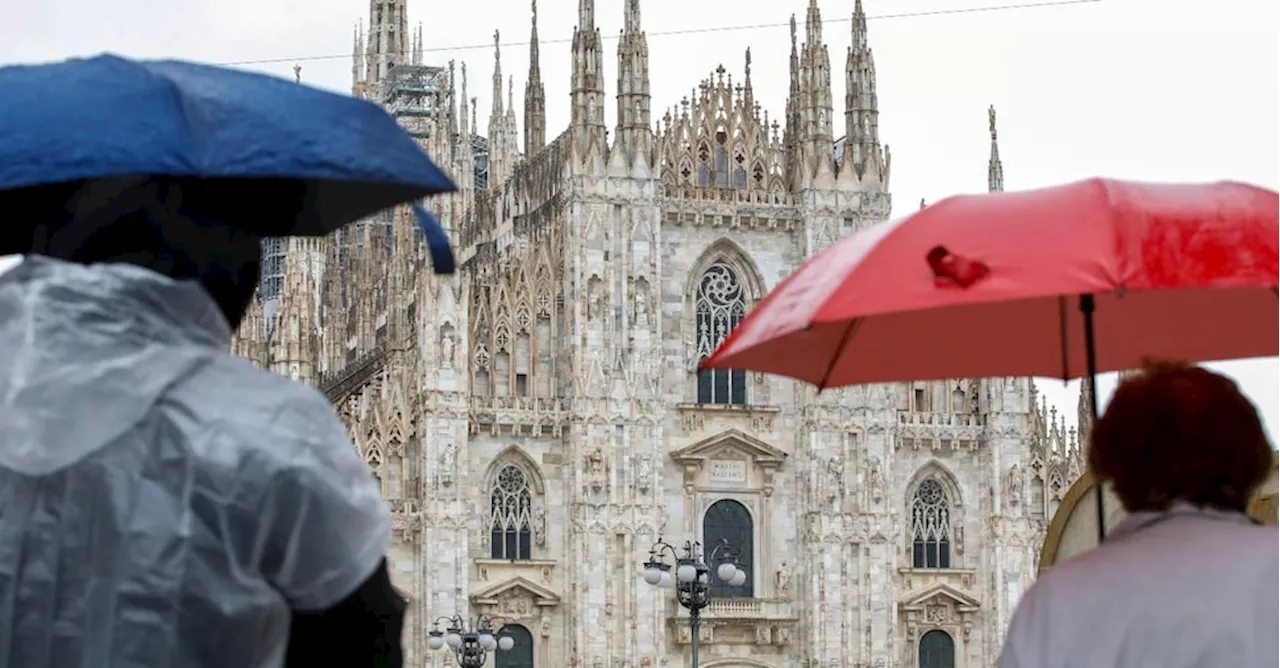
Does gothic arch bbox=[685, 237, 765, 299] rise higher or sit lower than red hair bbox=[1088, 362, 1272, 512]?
higher

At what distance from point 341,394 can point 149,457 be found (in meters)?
48.4

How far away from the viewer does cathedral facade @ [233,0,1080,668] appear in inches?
1726

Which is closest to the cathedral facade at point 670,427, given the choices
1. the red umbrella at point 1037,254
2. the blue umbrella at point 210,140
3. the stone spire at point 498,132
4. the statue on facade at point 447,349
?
the statue on facade at point 447,349

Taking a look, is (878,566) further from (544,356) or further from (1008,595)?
(544,356)

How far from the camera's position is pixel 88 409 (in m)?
4.51

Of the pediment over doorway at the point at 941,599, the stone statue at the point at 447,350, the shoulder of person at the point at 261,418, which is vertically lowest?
the shoulder of person at the point at 261,418

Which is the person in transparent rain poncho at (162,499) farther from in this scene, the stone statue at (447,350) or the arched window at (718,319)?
the arched window at (718,319)

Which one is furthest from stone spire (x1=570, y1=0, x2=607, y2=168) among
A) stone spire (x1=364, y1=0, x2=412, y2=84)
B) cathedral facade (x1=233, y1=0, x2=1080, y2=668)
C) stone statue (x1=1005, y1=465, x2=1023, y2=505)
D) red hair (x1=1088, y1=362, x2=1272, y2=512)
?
red hair (x1=1088, y1=362, x2=1272, y2=512)

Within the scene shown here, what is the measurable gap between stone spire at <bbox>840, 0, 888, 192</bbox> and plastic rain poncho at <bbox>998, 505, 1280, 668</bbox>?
40.9m

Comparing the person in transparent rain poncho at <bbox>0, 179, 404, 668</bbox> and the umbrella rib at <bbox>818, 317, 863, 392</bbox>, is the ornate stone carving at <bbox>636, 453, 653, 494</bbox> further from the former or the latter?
the person in transparent rain poncho at <bbox>0, 179, 404, 668</bbox>

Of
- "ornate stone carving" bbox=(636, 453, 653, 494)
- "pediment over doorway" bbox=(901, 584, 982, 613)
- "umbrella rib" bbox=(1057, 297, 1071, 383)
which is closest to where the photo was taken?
"umbrella rib" bbox=(1057, 297, 1071, 383)

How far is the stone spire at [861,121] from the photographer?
46.5m

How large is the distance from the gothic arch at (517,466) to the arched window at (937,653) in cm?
789

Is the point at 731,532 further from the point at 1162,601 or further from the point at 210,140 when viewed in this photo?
the point at 210,140
